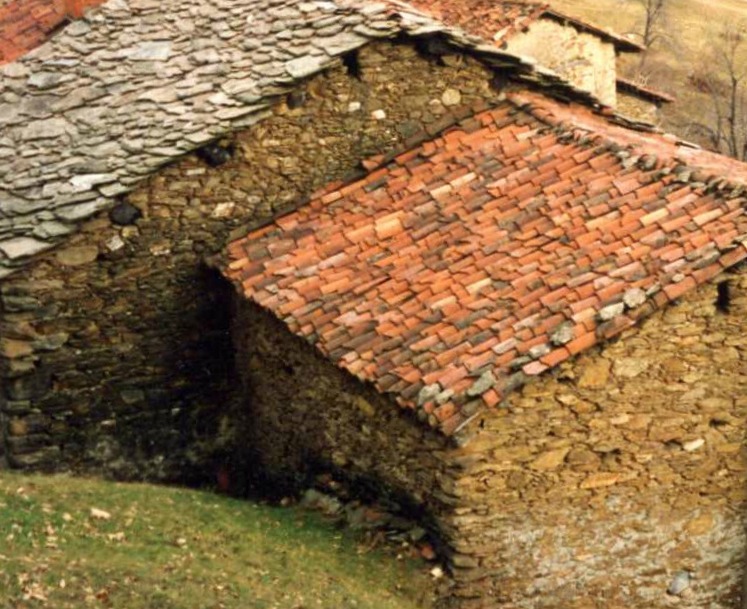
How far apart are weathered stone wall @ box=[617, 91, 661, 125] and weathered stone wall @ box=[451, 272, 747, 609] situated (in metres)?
12.2

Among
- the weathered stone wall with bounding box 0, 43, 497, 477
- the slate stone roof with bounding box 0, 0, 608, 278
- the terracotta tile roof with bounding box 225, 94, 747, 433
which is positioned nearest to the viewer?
the terracotta tile roof with bounding box 225, 94, 747, 433

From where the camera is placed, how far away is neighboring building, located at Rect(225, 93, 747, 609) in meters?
8.27

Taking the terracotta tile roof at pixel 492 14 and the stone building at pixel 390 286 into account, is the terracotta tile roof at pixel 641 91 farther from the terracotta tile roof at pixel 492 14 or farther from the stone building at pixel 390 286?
the stone building at pixel 390 286

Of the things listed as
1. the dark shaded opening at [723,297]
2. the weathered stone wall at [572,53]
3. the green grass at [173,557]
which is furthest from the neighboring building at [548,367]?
the weathered stone wall at [572,53]

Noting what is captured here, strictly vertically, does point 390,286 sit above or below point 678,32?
above

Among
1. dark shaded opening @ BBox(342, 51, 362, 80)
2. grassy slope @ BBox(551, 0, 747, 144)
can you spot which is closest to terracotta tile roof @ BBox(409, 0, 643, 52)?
dark shaded opening @ BBox(342, 51, 362, 80)

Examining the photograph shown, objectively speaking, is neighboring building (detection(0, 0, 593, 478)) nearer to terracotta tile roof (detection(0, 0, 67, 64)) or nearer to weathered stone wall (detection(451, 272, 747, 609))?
weathered stone wall (detection(451, 272, 747, 609))

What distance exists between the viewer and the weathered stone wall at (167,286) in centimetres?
1038

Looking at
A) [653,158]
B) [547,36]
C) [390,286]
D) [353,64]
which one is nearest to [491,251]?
[390,286]

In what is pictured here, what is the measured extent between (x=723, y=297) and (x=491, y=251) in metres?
1.85

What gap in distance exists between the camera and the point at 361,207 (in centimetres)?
1063

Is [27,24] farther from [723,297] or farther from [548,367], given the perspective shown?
[723,297]

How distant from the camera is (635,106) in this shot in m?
20.5

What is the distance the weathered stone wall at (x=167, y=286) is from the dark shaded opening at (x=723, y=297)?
365 centimetres
